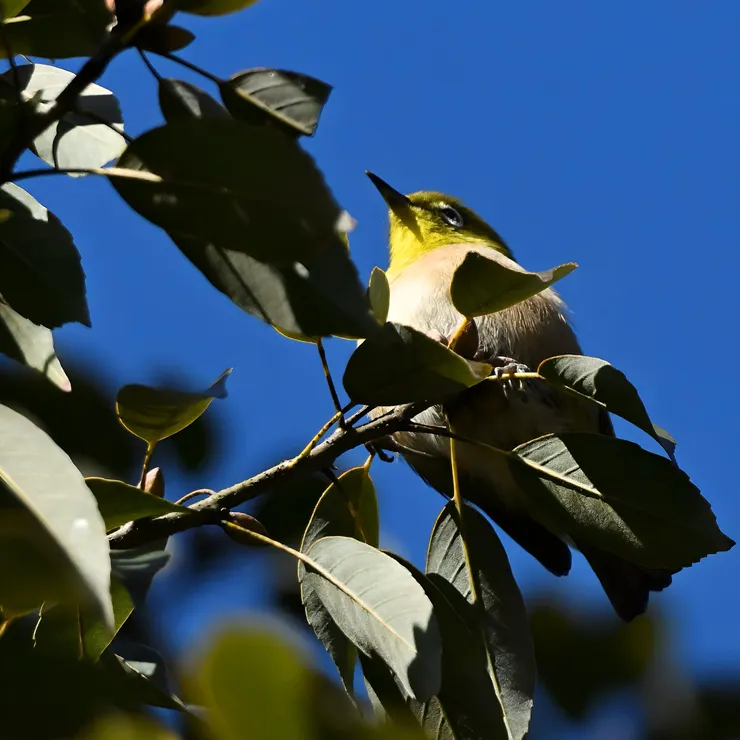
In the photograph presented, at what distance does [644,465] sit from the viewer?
2350mm

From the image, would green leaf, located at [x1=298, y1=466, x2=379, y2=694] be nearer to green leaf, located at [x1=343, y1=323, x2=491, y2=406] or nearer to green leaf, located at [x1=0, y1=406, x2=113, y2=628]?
green leaf, located at [x1=343, y1=323, x2=491, y2=406]

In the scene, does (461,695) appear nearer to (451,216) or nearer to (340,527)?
(340,527)

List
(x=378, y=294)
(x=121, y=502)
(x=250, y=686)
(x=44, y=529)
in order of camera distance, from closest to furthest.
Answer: (x=250, y=686)
(x=44, y=529)
(x=121, y=502)
(x=378, y=294)

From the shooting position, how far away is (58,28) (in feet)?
5.64

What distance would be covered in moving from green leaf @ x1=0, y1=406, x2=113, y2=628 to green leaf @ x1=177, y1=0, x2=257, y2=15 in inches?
30.3

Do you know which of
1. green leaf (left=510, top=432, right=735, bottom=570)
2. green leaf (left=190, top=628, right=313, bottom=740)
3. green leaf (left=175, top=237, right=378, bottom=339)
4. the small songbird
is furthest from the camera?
the small songbird

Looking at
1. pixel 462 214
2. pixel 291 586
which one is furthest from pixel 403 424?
pixel 462 214

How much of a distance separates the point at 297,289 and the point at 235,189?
272 mm

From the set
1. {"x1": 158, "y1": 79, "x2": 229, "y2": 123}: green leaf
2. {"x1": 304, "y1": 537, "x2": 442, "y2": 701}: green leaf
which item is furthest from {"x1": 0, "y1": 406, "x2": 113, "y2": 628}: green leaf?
{"x1": 304, "y1": 537, "x2": 442, "y2": 701}: green leaf

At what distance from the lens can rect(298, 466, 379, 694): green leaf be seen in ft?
7.79

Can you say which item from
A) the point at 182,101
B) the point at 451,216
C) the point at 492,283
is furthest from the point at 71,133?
the point at 451,216

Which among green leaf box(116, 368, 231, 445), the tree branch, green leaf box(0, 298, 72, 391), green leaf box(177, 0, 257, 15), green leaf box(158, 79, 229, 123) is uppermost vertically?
green leaf box(177, 0, 257, 15)

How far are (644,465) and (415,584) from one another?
675 mm

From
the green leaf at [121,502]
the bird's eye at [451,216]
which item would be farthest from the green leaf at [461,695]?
the bird's eye at [451,216]
